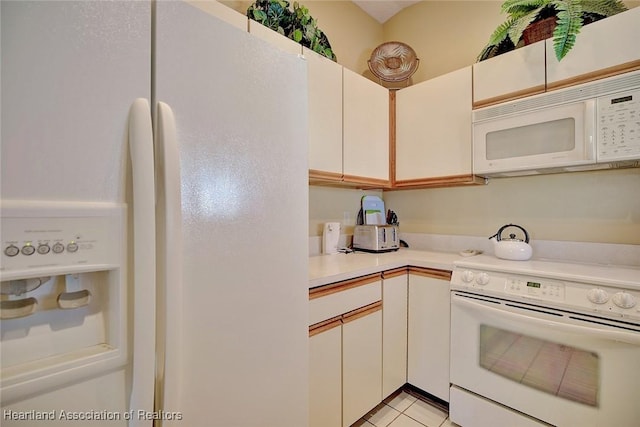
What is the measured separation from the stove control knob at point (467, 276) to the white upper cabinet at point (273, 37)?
150cm

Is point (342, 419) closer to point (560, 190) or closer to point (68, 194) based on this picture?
point (68, 194)

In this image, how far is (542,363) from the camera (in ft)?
4.53

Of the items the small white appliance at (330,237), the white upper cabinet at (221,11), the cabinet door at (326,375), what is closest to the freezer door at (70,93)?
the white upper cabinet at (221,11)

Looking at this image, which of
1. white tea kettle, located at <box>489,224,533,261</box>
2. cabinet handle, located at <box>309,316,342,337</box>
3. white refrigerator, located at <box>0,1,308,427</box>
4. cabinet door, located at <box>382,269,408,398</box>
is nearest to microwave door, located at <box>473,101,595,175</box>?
white tea kettle, located at <box>489,224,533,261</box>

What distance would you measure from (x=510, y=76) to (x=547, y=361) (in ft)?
5.01

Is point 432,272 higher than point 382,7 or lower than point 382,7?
lower

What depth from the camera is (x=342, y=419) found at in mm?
1456

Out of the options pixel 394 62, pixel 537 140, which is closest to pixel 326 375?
pixel 537 140

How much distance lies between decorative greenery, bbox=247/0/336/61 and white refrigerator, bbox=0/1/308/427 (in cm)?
83

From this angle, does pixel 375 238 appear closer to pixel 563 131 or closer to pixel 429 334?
pixel 429 334

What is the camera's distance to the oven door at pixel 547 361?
3.89 feet

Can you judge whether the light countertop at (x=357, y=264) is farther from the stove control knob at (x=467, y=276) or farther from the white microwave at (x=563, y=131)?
the white microwave at (x=563, y=131)

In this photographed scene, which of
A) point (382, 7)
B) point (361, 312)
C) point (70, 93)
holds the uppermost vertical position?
point (382, 7)

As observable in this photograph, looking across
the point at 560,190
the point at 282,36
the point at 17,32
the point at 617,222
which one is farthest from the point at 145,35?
the point at 617,222
